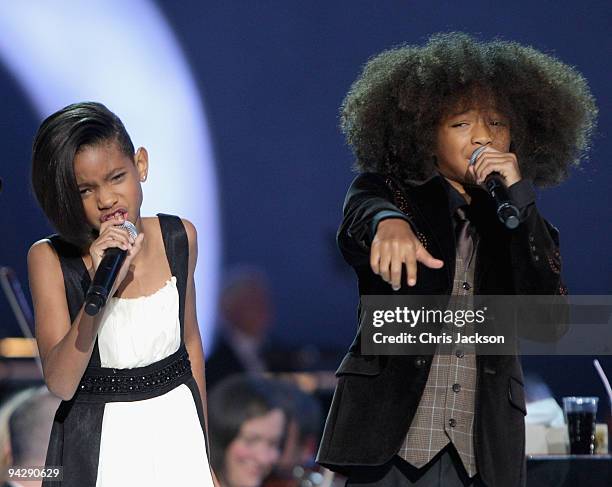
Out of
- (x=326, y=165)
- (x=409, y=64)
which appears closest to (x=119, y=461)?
(x=409, y=64)

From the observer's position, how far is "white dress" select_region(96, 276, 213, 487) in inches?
83.0

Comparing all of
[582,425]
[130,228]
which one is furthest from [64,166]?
[582,425]

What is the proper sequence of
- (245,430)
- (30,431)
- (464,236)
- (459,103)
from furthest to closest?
(245,430) → (30,431) → (459,103) → (464,236)

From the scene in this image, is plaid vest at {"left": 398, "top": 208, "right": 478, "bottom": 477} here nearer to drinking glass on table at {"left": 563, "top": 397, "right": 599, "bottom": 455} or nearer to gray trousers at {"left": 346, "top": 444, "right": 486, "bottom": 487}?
gray trousers at {"left": 346, "top": 444, "right": 486, "bottom": 487}

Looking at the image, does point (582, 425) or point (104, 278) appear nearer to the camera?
point (104, 278)

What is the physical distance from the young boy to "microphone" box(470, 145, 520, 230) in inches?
0.7

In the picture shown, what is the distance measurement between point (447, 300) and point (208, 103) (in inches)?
73.7

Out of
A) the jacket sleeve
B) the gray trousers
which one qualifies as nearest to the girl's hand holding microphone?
the jacket sleeve

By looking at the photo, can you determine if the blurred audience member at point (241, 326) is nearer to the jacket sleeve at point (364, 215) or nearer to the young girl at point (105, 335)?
the young girl at point (105, 335)

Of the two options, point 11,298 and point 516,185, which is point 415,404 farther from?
point 11,298

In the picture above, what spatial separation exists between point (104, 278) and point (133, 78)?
197 centimetres

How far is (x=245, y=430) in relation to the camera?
3.51 metres

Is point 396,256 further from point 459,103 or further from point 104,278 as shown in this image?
point 459,103

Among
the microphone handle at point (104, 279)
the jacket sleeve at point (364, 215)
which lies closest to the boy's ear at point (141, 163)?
the microphone handle at point (104, 279)
